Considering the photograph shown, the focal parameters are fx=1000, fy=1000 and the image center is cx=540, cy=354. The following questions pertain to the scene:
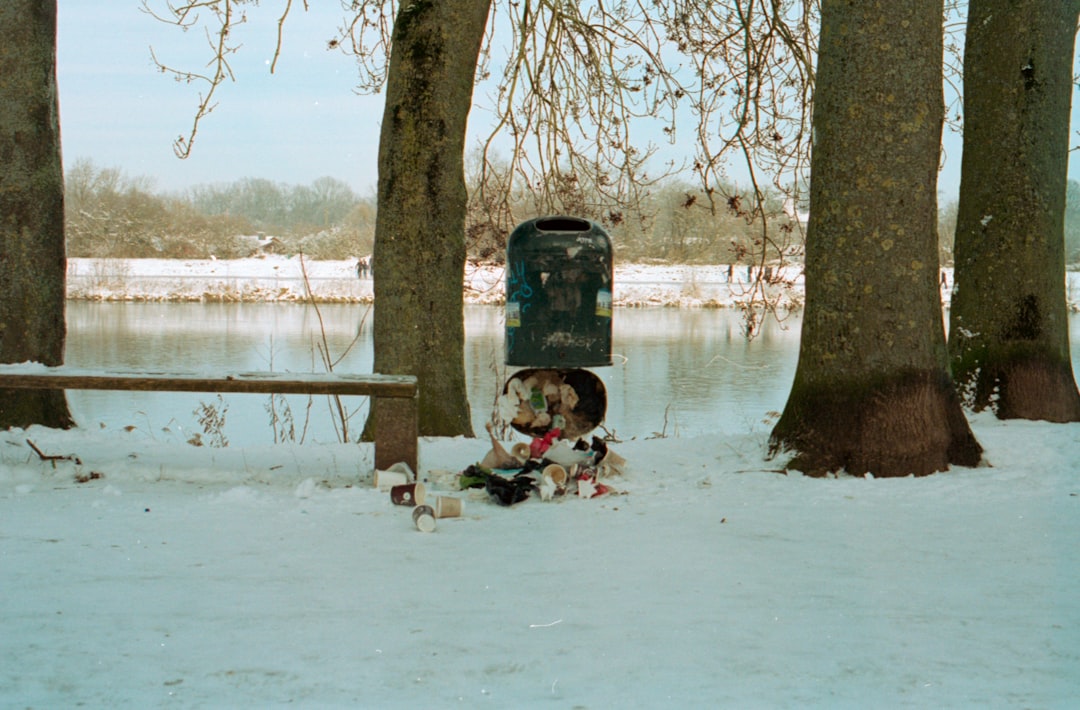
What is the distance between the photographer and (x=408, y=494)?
4.77 m

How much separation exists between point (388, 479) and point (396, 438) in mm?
233

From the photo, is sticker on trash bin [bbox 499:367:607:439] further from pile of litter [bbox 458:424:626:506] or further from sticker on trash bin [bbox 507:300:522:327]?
sticker on trash bin [bbox 507:300:522:327]

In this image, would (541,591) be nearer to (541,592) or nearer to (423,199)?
(541,592)

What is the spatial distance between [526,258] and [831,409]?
1.87 m

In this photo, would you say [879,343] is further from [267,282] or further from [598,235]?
[267,282]

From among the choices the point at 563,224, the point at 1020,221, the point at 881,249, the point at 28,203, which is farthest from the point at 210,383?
the point at 1020,221

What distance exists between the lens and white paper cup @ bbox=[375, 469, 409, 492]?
5102 millimetres

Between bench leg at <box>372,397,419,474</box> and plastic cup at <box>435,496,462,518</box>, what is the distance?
664 millimetres

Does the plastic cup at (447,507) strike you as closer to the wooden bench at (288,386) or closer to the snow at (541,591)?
the snow at (541,591)

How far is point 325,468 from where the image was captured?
18.7 feet

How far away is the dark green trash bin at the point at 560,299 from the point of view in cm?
548

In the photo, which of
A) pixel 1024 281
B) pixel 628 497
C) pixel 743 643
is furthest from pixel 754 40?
pixel 743 643

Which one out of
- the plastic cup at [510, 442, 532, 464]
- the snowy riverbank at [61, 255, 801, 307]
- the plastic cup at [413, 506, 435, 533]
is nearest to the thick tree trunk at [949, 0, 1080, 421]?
the plastic cup at [510, 442, 532, 464]

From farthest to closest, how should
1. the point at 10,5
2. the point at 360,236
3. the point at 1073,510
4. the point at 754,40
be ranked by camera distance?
the point at 360,236 → the point at 754,40 → the point at 10,5 → the point at 1073,510
